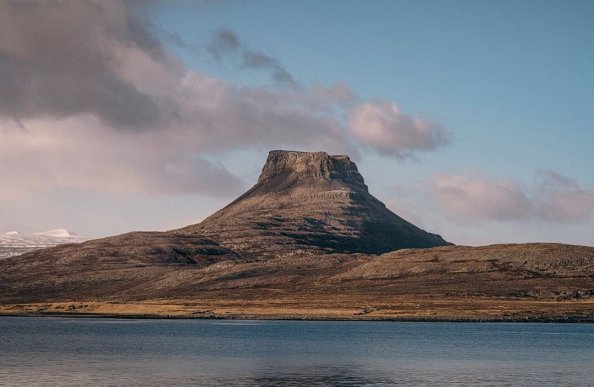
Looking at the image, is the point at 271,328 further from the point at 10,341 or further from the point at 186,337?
the point at 10,341

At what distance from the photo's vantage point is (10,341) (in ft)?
442

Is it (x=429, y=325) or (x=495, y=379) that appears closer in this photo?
(x=495, y=379)

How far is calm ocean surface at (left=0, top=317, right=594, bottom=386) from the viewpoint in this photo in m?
83.9

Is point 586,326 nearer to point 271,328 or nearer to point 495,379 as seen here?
point 271,328

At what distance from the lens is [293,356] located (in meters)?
112

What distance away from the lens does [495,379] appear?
84.8 metres

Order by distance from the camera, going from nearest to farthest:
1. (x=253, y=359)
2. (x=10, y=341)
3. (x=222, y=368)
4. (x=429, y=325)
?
1. (x=222, y=368)
2. (x=253, y=359)
3. (x=10, y=341)
4. (x=429, y=325)

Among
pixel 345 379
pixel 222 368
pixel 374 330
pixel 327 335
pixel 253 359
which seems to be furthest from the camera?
pixel 374 330

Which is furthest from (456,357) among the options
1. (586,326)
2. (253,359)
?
(586,326)

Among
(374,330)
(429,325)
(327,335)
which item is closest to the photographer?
(327,335)

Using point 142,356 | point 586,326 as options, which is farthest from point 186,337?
point 586,326

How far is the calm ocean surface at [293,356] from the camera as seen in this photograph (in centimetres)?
8394

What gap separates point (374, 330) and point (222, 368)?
84.1m

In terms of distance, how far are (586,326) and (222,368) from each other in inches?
4906
